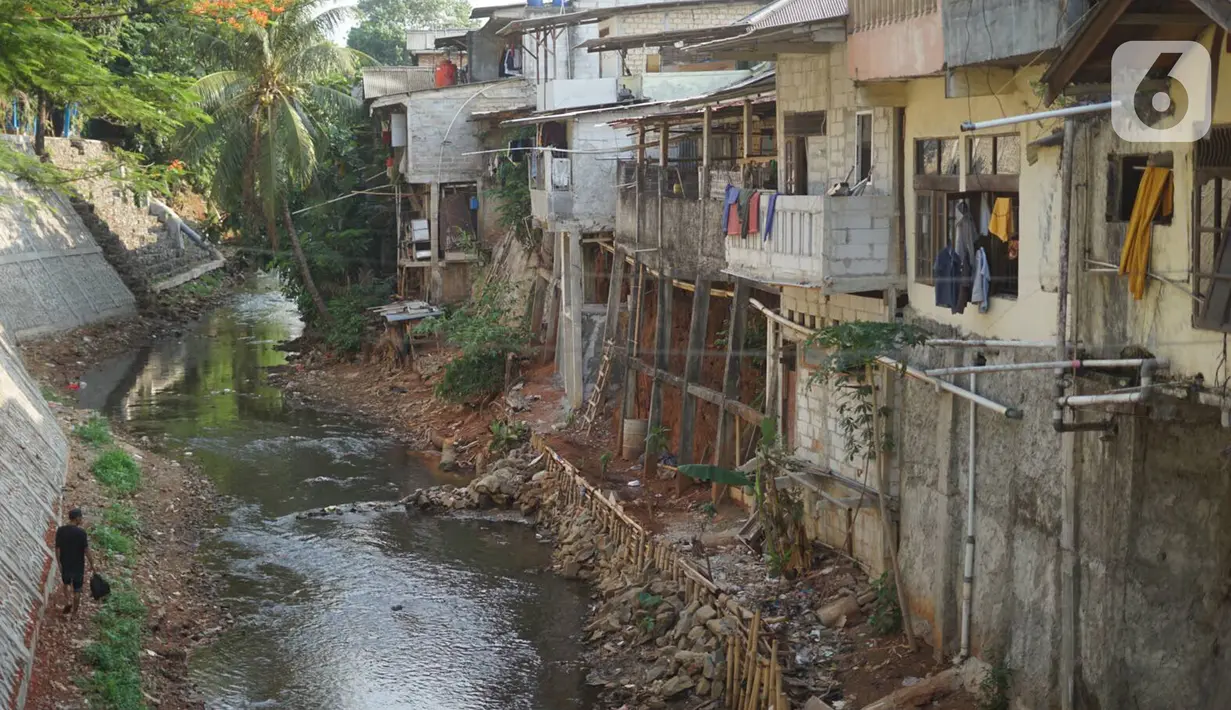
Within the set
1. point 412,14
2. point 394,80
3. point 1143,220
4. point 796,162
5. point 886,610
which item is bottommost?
point 886,610

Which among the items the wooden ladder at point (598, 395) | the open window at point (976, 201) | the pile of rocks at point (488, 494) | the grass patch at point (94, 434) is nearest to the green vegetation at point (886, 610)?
the open window at point (976, 201)

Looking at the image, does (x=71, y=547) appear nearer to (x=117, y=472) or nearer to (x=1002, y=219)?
(x=117, y=472)

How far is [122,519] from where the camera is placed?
19000 mm

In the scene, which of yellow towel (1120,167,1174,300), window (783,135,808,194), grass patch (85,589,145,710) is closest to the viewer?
yellow towel (1120,167,1174,300)

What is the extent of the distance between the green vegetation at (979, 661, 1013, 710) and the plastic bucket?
35.3ft

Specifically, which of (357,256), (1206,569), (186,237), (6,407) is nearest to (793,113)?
(1206,569)

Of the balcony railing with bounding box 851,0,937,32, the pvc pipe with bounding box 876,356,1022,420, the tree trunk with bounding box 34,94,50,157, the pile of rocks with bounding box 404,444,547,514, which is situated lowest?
the pile of rocks with bounding box 404,444,547,514

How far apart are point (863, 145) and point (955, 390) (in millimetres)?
3786

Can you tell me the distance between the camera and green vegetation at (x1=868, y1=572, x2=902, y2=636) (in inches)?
533

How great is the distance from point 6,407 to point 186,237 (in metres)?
33.9

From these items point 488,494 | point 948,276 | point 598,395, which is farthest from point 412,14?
point 948,276

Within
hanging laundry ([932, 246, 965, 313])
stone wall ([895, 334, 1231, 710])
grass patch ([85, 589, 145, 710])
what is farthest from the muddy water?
hanging laundry ([932, 246, 965, 313])

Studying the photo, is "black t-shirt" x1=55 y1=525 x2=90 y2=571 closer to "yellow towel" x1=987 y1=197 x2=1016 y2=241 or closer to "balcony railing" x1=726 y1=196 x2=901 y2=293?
"balcony railing" x1=726 y1=196 x2=901 y2=293

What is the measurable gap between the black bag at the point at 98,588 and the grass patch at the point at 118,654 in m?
0.12
